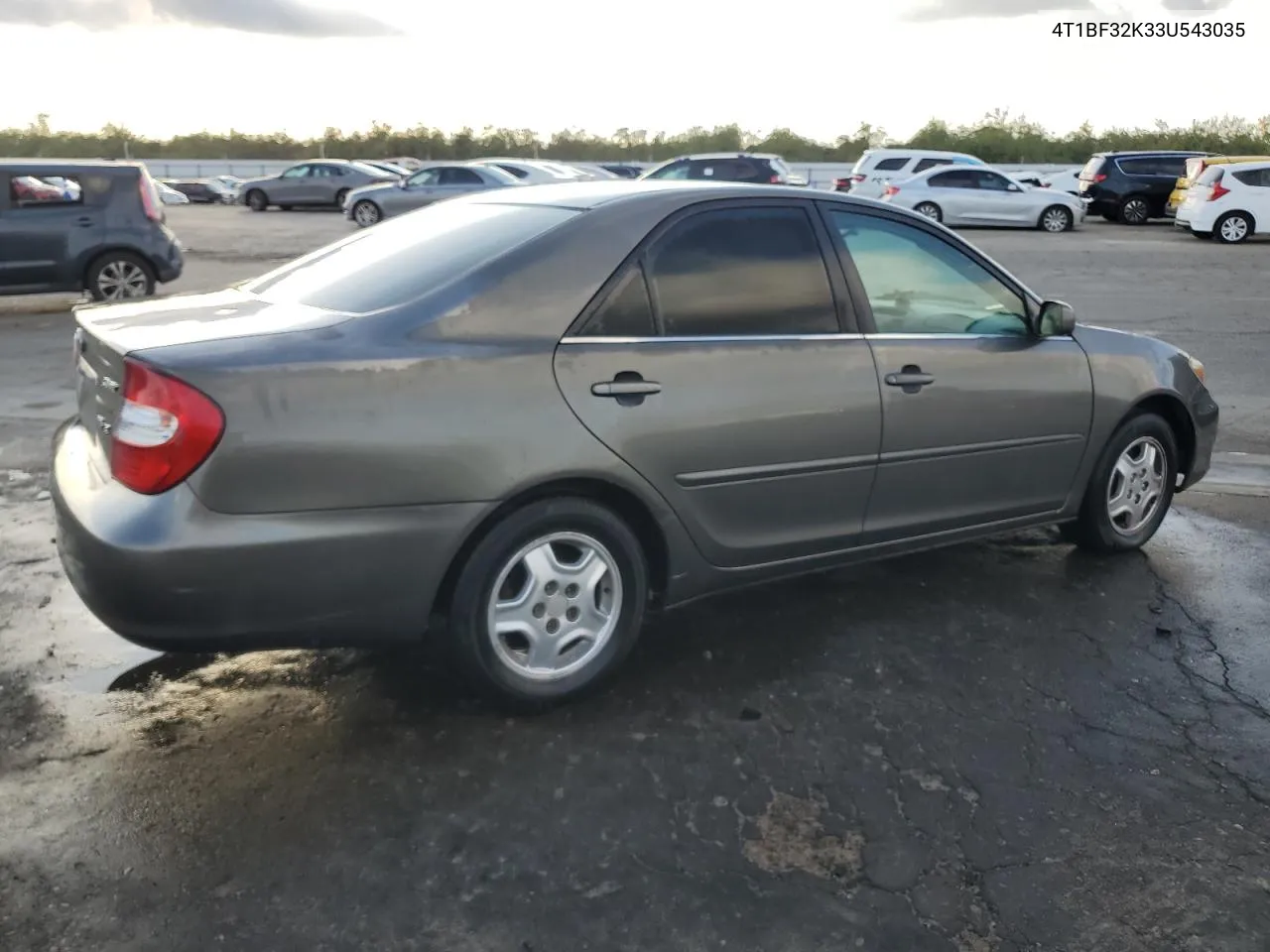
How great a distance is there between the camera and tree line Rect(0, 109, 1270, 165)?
5157 centimetres

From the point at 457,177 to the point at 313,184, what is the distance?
9.25m

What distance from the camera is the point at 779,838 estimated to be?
3053mm

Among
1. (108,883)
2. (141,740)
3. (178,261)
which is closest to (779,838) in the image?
(108,883)

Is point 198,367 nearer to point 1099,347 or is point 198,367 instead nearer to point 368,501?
point 368,501

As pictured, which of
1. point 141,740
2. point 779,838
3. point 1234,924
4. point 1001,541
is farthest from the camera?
point 1001,541

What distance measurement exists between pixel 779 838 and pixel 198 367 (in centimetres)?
195

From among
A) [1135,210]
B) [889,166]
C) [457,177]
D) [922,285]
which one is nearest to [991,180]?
[889,166]

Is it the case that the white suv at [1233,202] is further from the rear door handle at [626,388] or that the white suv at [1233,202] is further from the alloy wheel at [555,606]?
the alloy wheel at [555,606]

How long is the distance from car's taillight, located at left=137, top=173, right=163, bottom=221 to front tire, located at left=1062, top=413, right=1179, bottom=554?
10.6 m

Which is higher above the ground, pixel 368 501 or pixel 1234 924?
pixel 368 501

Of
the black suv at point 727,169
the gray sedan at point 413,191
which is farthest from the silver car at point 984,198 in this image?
the gray sedan at point 413,191

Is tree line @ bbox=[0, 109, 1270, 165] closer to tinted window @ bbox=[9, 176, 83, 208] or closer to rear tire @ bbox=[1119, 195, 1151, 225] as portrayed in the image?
rear tire @ bbox=[1119, 195, 1151, 225]

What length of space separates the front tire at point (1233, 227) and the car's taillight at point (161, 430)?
79.3 ft

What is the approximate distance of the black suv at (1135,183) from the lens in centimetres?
2866
